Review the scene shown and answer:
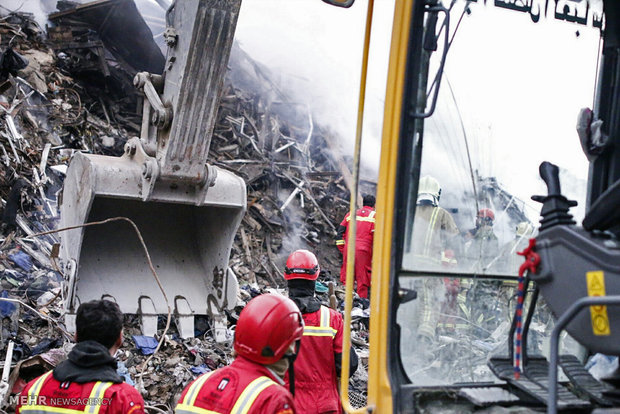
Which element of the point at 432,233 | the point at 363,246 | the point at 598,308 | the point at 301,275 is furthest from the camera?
the point at 363,246

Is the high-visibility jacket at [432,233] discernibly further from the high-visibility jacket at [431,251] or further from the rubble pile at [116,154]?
the rubble pile at [116,154]

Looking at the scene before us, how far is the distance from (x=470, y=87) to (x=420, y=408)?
3.62 ft

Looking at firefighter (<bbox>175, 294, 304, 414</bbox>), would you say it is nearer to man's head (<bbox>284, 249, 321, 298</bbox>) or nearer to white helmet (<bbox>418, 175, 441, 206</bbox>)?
white helmet (<bbox>418, 175, 441, 206</bbox>)

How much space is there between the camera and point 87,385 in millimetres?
2611

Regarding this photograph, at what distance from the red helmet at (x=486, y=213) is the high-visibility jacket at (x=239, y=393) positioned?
0.92 metres

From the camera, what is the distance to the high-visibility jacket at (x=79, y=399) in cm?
257

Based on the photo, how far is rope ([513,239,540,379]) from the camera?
6.26 feet

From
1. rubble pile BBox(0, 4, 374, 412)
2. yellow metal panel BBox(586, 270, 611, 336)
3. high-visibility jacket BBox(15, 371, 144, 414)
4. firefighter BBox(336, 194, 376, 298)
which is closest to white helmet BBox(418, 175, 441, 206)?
yellow metal panel BBox(586, 270, 611, 336)

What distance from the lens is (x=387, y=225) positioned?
2.11m

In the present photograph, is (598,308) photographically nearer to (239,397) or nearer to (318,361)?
(239,397)

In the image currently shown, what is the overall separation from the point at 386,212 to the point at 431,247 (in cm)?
22

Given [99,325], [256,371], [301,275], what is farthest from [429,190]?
[301,275]

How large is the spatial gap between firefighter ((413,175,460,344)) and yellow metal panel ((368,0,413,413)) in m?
0.12

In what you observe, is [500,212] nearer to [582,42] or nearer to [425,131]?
[425,131]
